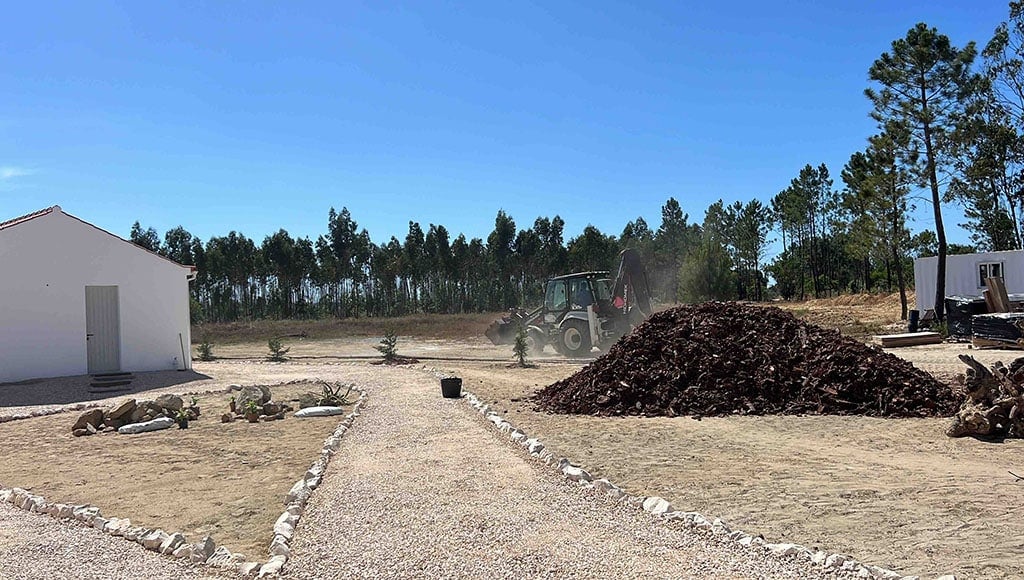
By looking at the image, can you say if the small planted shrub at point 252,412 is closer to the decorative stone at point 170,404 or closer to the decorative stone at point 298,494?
the decorative stone at point 170,404

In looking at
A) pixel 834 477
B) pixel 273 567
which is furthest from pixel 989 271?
pixel 273 567

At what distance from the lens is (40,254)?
693 inches

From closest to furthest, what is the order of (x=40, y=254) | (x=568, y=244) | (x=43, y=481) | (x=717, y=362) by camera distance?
(x=43, y=481) → (x=717, y=362) → (x=40, y=254) → (x=568, y=244)

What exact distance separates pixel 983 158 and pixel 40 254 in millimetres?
32743

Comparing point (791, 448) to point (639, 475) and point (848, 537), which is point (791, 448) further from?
point (848, 537)

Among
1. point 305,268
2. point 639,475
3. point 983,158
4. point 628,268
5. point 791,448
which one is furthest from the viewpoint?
point 305,268

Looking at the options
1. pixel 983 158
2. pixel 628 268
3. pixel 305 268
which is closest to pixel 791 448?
pixel 628 268

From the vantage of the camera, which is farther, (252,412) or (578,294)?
(578,294)

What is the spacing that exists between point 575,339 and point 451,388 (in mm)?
9489

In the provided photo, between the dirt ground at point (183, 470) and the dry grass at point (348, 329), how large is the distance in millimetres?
25438

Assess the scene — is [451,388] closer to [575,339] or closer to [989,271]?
[575,339]

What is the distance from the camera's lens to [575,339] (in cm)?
2139

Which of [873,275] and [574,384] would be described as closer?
[574,384]

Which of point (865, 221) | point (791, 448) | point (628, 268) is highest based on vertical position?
point (865, 221)
